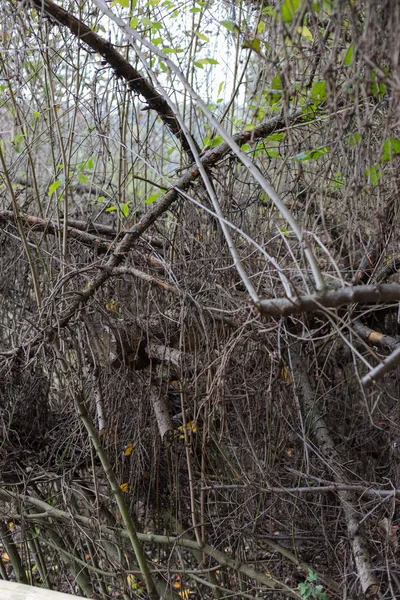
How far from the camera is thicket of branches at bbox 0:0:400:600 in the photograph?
2312mm

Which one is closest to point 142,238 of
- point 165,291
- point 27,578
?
point 165,291

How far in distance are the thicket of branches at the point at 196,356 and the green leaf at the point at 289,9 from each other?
51 centimetres

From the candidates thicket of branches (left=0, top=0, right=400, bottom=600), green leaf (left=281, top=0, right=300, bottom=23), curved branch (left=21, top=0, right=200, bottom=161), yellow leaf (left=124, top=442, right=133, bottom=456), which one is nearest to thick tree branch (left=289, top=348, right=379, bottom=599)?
thicket of branches (left=0, top=0, right=400, bottom=600)

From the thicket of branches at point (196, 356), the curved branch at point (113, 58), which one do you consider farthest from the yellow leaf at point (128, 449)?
the curved branch at point (113, 58)

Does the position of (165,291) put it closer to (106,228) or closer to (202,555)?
(106,228)

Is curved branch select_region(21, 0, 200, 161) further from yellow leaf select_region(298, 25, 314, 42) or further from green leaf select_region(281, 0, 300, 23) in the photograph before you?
green leaf select_region(281, 0, 300, 23)

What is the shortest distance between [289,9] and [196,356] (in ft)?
4.62

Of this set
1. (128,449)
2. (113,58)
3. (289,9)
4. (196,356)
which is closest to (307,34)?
(289,9)

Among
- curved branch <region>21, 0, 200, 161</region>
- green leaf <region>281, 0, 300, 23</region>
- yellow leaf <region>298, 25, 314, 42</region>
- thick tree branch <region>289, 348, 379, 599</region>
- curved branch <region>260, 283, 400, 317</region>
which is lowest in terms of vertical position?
thick tree branch <region>289, 348, 379, 599</region>

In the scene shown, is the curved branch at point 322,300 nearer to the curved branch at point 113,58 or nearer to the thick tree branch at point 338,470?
the thick tree branch at point 338,470

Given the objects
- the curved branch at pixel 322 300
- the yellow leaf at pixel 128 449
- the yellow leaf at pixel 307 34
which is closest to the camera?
the curved branch at pixel 322 300

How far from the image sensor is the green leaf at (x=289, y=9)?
129 cm

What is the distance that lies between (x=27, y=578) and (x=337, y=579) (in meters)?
2.20

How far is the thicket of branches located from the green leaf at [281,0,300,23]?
20.2 inches
